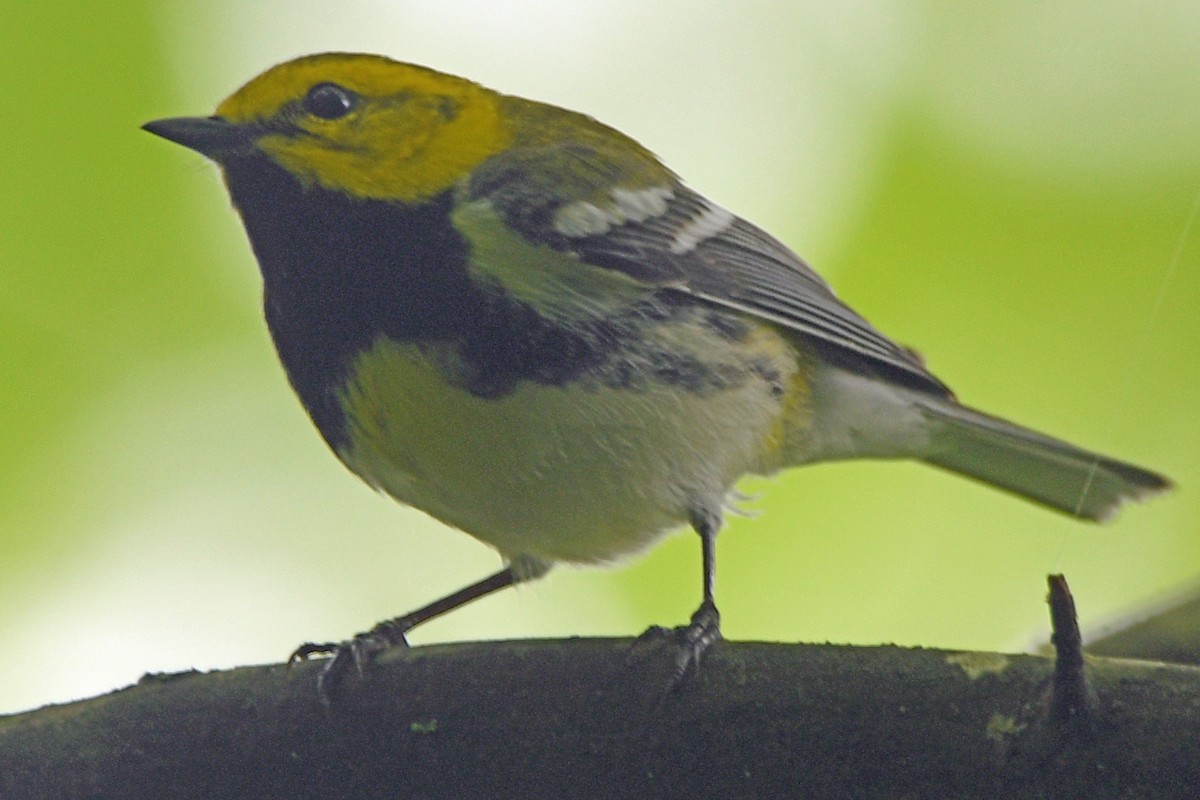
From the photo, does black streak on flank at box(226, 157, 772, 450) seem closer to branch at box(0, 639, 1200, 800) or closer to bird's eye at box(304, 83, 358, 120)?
bird's eye at box(304, 83, 358, 120)

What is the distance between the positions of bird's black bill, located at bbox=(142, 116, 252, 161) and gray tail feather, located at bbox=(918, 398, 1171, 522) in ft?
6.44

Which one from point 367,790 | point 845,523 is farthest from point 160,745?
point 845,523

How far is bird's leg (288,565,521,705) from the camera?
2545mm

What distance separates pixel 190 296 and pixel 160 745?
2.17 meters

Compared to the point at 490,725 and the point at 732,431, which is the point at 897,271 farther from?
the point at 490,725

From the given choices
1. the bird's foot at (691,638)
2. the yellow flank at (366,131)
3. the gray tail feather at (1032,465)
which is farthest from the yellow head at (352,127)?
the gray tail feather at (1032,465)

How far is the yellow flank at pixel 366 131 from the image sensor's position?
2.88 metres

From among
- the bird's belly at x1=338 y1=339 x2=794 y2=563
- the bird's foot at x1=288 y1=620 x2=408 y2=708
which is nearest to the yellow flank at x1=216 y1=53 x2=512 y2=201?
the bird's belly at x1=338 y1=339 x2=794 y2=563

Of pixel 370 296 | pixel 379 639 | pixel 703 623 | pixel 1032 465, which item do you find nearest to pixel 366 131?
pixel 370 296

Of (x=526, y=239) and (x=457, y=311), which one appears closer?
(x=457, y=311)

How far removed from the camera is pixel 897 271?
4.49 meters

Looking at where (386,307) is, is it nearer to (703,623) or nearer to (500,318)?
(500,318)

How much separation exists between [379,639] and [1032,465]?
189 cm

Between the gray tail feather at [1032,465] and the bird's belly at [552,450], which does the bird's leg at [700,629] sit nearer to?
the bird's belly at [552,450]
